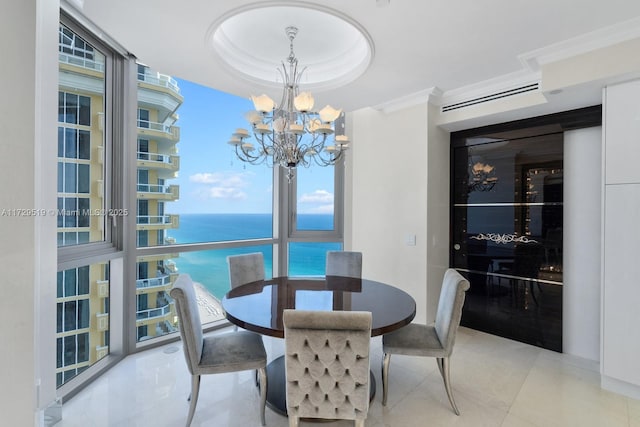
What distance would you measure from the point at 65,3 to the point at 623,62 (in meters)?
4.07

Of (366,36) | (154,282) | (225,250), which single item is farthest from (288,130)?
(154,282)

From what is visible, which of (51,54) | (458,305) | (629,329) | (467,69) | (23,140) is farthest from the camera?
(467,69)

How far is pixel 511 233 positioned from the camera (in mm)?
3344

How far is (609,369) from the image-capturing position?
7.75 feet

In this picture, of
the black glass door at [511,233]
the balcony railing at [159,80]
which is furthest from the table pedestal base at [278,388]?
the balcony railing at [159,80]

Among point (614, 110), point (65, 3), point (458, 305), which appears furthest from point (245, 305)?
point (614, 110)

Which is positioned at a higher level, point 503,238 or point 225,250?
point 503,238

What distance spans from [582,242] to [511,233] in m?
0.60

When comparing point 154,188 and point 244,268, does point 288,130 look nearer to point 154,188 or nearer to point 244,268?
point 244,268

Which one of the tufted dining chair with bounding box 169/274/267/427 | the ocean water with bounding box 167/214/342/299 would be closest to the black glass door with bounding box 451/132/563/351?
the ocean water with bounding box 167/214/342/299

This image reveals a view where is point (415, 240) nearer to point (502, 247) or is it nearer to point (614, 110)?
point (502, 247)

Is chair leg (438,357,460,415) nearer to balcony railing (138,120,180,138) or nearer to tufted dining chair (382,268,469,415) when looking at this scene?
tufted dining chair (382,268,469,415)

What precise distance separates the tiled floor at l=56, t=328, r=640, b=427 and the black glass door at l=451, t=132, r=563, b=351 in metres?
0.51

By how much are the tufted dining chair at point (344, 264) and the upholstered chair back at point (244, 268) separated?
2.51 feet
